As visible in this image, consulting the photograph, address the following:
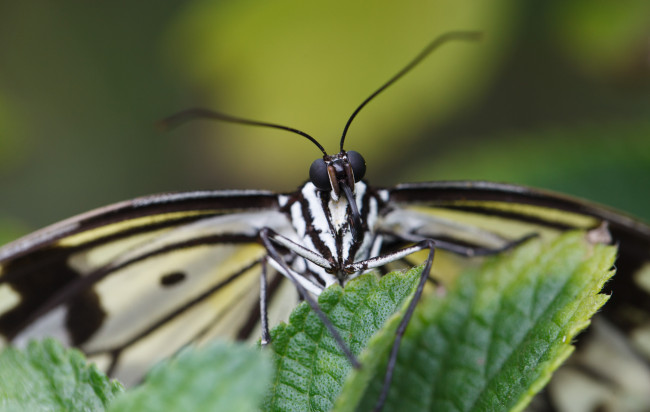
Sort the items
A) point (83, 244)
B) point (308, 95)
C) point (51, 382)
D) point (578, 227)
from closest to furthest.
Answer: point (51, 382) → point (83, 244) → point (578, 227) → point (308, 95)

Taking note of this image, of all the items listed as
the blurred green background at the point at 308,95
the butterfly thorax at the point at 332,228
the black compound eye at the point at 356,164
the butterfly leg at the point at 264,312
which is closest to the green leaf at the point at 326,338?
the butterfly leg at the point at 264,312

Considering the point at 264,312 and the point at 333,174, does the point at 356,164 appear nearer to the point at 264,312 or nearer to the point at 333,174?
the point at 333,174

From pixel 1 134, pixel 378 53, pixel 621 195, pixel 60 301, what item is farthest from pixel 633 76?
pixel 1 134

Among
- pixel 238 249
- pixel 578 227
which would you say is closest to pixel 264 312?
pixel 238 249

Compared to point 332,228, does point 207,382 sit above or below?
above

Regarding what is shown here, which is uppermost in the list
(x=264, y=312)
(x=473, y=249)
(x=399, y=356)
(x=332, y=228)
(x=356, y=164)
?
(x=356, y=164)

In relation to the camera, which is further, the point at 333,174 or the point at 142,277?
the point at 142,277

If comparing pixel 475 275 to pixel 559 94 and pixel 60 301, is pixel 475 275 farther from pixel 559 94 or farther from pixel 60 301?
pixel 559 94

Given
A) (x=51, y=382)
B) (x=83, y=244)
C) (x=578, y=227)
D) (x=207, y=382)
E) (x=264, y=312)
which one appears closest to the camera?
(x=207, y=382)
